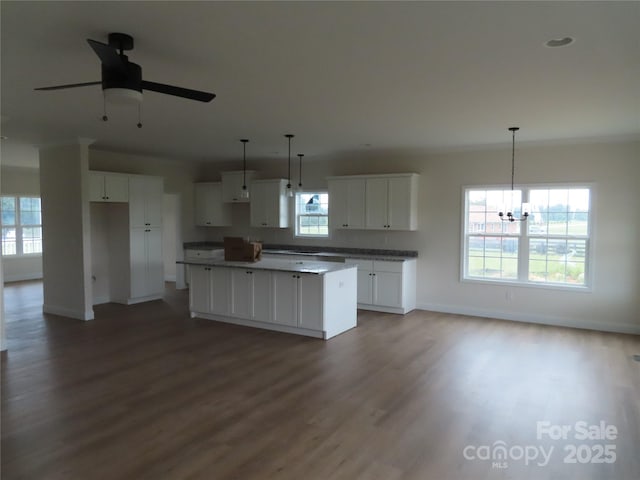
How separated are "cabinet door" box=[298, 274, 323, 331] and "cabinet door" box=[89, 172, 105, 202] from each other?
11.8 feet

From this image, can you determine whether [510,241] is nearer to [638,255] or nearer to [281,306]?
[638,255]

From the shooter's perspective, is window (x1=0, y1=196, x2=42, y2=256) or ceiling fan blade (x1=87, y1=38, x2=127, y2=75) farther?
window (x1=0, y1=196, x2=42, y2=256)

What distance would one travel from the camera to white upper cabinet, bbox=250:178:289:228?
807 centimetres

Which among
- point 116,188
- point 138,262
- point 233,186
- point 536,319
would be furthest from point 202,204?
point 536,319

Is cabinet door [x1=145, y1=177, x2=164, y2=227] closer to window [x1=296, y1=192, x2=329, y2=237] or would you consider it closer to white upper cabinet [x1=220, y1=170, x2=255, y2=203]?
white upper cabinet [x1=220, y1=170, x2=255, y2=203]

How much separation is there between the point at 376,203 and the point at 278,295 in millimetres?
2466

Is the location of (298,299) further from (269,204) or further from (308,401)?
(269,204)

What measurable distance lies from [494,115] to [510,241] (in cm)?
254

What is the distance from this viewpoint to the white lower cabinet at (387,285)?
21.8 feet

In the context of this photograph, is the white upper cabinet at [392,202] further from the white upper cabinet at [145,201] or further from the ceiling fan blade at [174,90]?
the ceiling fan blade at [174,90]

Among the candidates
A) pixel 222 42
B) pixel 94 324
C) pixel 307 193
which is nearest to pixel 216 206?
pixel 307 193

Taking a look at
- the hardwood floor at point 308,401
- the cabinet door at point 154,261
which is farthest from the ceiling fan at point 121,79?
the cabinet door at point 154,261

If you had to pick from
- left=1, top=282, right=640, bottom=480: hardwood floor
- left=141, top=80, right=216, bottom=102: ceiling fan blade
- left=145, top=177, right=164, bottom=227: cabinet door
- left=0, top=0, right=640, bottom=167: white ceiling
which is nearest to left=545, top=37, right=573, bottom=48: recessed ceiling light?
left=0, top=0, right=640, bottom=167: white ceiling

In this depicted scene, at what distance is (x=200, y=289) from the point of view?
6301 mm
